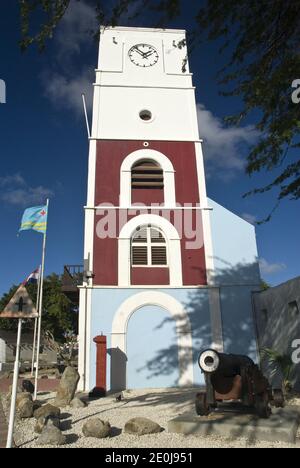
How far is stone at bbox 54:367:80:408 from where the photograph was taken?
10.1m

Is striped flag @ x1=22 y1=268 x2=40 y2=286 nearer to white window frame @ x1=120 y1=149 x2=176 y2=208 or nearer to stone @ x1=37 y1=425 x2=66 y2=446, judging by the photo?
white window frame @ x1=120 y1=149 x2=176 y2=208

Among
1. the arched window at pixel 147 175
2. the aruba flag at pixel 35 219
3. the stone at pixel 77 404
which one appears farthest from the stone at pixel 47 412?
the arched window at pixel 147 175

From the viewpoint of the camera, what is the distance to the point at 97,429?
6.55m

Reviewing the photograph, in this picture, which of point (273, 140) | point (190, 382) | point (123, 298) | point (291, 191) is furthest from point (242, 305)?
point (273, 140)

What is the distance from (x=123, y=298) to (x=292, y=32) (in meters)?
10.3

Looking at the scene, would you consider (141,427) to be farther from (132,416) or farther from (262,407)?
(262,407)

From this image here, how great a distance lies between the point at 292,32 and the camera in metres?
6.98

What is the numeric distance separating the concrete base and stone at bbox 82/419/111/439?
125 centimetres

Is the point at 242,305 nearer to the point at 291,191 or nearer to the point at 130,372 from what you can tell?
the point at 130,372

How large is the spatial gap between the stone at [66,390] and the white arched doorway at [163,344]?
251 centimetres

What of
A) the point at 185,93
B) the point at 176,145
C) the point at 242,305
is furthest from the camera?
the point at 185,93

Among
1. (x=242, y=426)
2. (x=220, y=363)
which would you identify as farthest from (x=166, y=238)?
(x=242, y=426)

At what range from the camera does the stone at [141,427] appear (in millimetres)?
6660

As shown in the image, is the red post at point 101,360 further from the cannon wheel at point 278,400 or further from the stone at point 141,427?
the cannon wheel at point 278,400
